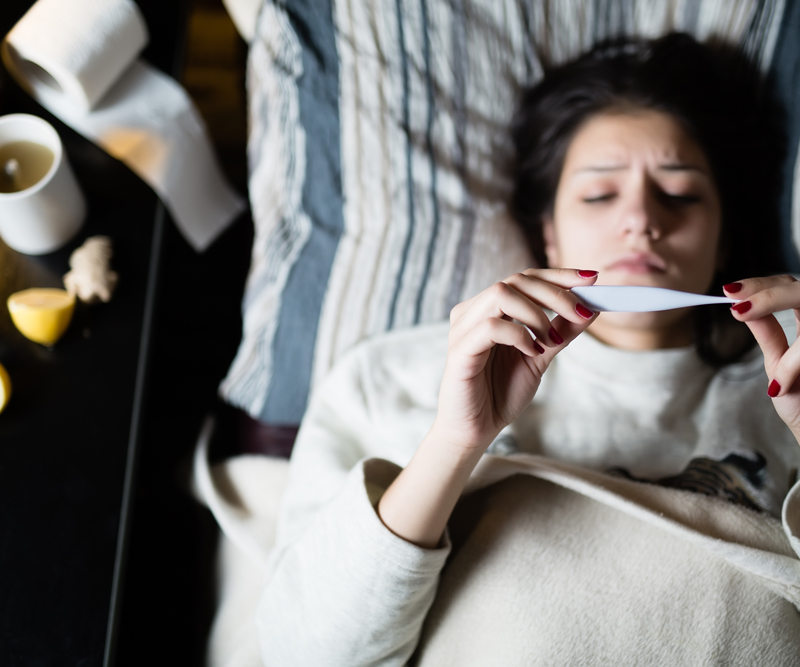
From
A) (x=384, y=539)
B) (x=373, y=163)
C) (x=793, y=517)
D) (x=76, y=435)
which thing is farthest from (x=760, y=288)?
(x=76, y=435)

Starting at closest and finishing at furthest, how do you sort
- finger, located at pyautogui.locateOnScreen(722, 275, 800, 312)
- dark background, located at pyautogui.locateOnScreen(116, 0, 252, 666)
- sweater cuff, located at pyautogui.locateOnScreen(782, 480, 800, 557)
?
finger, located at pyautogui.locateOnScreen(722, 275, 800, 312) < sweater cuff, located at pyautogui.locateOnScreen(782, 480, 800, 557) < dark background, located at pyautogui.locateOnScreen(116, 0, 252, 666)

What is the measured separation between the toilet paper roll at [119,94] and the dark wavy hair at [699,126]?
55 cm

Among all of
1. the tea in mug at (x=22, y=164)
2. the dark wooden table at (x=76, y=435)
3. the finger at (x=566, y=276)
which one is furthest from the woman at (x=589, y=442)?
the tea in mug at (x=22, y=164)

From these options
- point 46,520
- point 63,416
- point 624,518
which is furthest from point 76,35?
point 624,518

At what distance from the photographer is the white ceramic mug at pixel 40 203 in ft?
2.61

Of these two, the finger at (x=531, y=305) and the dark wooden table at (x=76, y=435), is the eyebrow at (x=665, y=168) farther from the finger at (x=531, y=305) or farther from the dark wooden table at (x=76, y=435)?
the dark wooden table at (x=76, y=435)

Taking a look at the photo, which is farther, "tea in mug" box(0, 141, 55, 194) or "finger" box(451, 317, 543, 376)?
"tea in mug" box(0, 141, 55, 194)

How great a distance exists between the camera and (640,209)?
0.82 m

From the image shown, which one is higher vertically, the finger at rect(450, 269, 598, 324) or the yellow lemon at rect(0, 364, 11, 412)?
the finger at rect(450, 269, 598, 324)

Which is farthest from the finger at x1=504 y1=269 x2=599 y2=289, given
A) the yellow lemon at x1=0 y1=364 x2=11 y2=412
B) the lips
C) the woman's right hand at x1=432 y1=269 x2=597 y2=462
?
the yellow lemon at x1=0 y1=364 x2=11 y2=412

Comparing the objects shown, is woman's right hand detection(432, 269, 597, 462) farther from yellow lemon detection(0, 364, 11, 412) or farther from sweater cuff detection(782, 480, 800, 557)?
yellow lemon detection(0, 364, 11, 412)

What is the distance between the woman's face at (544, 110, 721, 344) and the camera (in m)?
0.81

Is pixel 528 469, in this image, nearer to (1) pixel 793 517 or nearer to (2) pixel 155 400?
(1) pixel 793 517

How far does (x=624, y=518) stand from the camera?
2.43 feet
